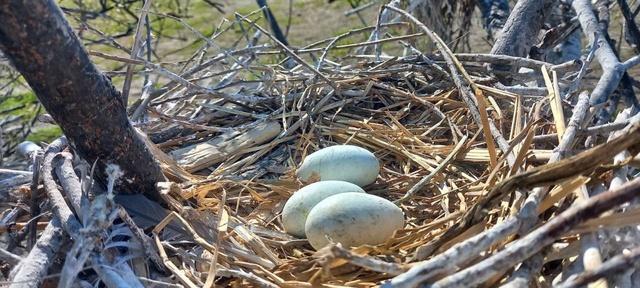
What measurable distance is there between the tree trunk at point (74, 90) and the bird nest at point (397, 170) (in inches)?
4.0

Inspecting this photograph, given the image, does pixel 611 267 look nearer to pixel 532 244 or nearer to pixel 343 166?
pixel 532 244

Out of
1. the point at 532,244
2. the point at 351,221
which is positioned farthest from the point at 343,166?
the point at 532,244

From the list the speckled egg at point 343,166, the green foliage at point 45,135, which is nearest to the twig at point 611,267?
the speckled egg at point 343,166

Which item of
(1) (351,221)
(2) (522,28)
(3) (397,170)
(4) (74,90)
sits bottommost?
(3) (397,170)

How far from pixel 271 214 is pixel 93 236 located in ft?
2.12

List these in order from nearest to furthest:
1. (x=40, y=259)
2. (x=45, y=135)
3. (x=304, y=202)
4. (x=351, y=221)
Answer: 1. (x=40, y=259)
2. (x=351, y=221)
3. (x=304, y=202)
4. (x=45, y=135)

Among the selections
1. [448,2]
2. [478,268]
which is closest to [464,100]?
[478,268]

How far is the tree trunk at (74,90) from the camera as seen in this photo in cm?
151

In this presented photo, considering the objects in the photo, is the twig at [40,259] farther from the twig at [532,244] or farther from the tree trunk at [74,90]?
the twig at [532,244]

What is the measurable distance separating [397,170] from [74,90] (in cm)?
103

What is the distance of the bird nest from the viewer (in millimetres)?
1431

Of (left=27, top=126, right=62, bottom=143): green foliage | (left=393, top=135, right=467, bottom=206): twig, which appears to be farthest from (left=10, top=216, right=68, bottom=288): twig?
(left=27, top=126, right=62, bottom=143): green foliage

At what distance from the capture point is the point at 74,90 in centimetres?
166

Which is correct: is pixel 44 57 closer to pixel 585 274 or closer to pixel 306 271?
pixel 306 271
